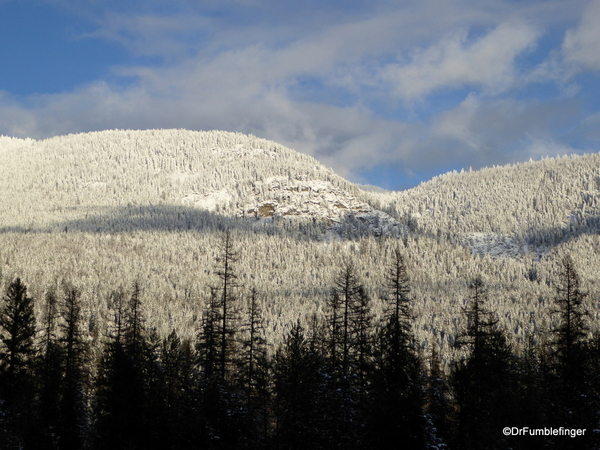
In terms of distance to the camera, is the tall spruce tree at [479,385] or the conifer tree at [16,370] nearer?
the tall spruce tree at [479,385]

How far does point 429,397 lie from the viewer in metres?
36.1

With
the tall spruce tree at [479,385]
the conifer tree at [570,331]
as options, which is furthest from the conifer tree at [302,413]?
the conifer tree at [570,331]

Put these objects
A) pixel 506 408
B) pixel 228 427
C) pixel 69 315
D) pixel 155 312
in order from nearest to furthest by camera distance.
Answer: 1. pixel 506 408
2. pixel 228 427
3. pixel 69 315
4. pixel 155 312

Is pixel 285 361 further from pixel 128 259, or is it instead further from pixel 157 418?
pixel 128 259

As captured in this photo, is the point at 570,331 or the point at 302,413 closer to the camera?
the point at 302,413

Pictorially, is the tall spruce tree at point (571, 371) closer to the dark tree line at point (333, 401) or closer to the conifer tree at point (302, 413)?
the dark tree line at point (333, 401)

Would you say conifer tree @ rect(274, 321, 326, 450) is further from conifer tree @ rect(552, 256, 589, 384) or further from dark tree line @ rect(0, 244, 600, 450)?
conifer tree @ rect(552, 256, 589, 384)

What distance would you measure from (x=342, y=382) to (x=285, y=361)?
17.3ft

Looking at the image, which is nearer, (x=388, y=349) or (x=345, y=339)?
(x=388, y=349)

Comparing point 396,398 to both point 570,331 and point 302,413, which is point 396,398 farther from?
point 570,331

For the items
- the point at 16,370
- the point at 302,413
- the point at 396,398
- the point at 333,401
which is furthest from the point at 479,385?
the point at 16,370

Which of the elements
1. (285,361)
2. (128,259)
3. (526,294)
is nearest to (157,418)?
(285,361)

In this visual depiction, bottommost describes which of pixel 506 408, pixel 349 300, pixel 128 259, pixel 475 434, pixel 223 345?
pixel 475 434

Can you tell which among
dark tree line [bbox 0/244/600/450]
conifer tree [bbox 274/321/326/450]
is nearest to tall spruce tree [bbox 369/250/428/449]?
dark tree line [bbox 0/244/600/450]
